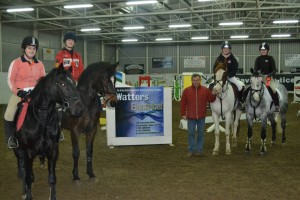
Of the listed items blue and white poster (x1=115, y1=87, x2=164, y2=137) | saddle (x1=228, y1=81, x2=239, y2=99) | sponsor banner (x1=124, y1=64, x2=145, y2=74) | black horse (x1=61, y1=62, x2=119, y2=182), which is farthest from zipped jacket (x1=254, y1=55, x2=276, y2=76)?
sponsor banner (x1=124, y1=64, x2=145, y2=74)

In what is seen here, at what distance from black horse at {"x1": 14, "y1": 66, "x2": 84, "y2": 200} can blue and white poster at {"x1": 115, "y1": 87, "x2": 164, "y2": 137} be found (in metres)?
5.04

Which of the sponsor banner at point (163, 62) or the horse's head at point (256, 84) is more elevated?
the sponsor banner at point (163, 62)

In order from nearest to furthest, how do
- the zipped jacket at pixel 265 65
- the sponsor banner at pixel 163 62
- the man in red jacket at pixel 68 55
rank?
the man in red jacket at pixel 68 55 < the zipped jacket at pixel 265 65 < the sponsor banner at pixel 163 62

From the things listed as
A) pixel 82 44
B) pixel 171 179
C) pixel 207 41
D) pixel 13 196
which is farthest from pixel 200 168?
pixel 207 41

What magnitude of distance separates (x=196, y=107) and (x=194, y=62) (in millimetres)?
32315

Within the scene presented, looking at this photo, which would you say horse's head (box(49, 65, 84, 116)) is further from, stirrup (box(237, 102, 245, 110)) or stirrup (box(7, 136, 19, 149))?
stirrup (box(237, 102, 245, 110))

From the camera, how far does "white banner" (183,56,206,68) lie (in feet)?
132

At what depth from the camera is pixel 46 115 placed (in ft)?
16.6

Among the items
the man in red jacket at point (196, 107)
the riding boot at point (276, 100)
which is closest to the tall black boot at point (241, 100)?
the riding boot at point (276, 100)

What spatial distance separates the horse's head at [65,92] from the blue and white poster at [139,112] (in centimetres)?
519

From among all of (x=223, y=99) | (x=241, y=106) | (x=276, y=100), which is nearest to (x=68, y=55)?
(x=223, y=99)

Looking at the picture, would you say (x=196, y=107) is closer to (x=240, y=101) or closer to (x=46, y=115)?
(x=240, y=101)

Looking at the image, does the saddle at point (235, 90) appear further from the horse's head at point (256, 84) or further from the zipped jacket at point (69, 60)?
the zipped jacket at point (69, 60)

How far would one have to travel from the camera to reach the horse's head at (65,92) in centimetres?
484
